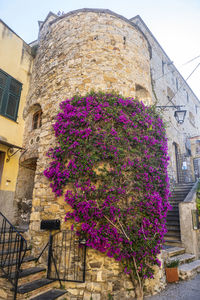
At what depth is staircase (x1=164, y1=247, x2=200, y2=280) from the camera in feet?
14.4

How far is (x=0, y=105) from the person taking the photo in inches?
246

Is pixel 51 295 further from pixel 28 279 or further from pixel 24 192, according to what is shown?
pixel 24 192

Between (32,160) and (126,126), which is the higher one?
(126,126)

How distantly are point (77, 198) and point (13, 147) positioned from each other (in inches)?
134

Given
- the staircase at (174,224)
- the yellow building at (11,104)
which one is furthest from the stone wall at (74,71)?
the staircase at (174,224)

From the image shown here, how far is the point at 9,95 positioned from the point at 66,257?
213 inches

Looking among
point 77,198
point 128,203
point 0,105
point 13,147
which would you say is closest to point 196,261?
point 128,203

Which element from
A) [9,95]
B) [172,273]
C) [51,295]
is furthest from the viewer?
[9,95]

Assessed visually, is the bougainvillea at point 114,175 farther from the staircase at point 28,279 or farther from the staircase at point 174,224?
the staircase at point 174,224

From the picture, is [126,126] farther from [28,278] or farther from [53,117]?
[28,278]

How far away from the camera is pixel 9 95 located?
21.6ft

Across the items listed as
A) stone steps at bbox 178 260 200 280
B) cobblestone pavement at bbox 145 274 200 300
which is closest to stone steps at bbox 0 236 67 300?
cobblestone pavement at bbox 145 274 200 300

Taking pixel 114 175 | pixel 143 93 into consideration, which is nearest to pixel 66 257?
pixel 114 175

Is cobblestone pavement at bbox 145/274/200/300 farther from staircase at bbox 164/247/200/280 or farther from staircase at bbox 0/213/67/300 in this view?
staircase at bbox 0/213/67/300
